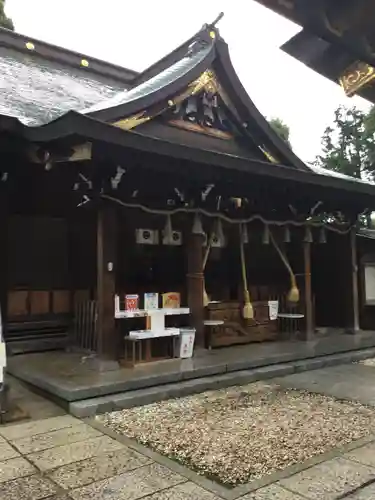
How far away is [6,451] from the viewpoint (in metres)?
3.46

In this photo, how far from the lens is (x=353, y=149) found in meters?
24.6

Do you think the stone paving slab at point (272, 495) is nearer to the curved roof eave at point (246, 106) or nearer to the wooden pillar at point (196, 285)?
the wooden pillar at point (196, 285)

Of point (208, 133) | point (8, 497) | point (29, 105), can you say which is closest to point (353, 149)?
point (208, 133)

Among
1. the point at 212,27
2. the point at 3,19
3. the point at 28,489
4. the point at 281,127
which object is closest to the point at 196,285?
the point at 28,489

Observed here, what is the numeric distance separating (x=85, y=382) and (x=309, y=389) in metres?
2.71

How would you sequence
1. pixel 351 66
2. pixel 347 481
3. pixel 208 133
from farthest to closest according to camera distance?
pixel 208 133
pixel 347 481
pixel 351 66

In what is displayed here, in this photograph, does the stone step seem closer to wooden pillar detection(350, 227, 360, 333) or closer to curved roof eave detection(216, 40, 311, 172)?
wooden pillar detection(350, 227, 360, 333)

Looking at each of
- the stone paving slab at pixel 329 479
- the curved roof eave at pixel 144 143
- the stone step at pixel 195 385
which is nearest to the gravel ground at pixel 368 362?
the stone step at pixel 195 385

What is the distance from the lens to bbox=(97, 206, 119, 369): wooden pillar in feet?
19.1

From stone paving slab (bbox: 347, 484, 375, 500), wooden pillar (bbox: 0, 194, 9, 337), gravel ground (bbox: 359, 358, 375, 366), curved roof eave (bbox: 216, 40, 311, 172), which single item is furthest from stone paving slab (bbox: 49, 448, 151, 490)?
curved roof eave (bbox: 216, 40, 311, 172)

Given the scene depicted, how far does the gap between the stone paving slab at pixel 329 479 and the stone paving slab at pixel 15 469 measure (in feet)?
5.69

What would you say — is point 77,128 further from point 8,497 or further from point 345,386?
point 345,386

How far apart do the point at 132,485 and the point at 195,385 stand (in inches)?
99.7

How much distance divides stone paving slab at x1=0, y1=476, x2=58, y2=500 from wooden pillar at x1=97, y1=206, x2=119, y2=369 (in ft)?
9.26
